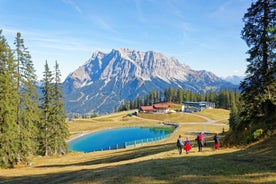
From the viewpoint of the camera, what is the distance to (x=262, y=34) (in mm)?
26422

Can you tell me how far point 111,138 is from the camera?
10000cm

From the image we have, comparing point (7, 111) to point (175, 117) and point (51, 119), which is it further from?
point (175, 117)

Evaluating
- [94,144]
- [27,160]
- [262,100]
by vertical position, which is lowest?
[94,144]

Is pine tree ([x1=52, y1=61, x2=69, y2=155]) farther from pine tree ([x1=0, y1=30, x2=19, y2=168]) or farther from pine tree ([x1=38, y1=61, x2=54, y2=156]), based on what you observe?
pine tree ([x1=0, y1=30, x2=19, y2=168])

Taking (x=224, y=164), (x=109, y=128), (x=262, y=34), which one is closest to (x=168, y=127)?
(x=109, y=128)

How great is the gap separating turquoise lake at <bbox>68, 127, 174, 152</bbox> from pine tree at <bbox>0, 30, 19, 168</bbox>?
4567cm

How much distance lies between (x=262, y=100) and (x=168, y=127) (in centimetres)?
8971

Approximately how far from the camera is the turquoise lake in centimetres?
8494

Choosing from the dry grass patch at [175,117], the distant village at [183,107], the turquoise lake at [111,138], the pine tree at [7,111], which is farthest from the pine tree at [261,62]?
the distant village at [183,107]

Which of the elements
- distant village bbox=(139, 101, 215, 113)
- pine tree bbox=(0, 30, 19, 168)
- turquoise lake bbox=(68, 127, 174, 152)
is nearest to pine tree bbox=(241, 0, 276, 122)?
pine tree bbox=(0, 30, 19, 168)

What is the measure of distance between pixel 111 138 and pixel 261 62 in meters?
79.3

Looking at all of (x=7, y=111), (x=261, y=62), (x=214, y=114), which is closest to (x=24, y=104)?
(x=7, y=111)

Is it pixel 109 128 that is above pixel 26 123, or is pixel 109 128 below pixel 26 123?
below

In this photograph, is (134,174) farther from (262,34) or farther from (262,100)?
(262,34)
